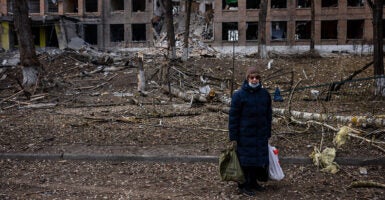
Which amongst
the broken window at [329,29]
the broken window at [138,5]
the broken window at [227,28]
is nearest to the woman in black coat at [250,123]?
the broken window at [227,28]

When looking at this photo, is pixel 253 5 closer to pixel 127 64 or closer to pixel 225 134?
pixel 127 64

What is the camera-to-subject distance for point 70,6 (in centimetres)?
A: 5388

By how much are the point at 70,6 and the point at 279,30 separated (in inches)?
1026

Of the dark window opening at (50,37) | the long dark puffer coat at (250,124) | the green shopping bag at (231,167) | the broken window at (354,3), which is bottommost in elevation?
the green shopping bag at (231,167)

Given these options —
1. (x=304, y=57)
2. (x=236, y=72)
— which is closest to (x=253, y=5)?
(x=304, y=57)

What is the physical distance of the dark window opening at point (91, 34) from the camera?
51844 millimetres

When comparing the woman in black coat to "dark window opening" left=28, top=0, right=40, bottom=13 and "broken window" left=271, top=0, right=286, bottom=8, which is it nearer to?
"broken window" left=271, top=0, right=286, bottom=8

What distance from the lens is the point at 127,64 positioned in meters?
27.1

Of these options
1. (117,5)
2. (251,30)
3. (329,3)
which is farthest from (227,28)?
(117,5)

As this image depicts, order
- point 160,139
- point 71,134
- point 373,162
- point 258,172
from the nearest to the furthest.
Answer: point 258,172
point 373,162
point 160,139
point 71,134

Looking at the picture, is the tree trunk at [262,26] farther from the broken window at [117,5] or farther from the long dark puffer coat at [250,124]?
the long dark puffer coat at [250,124]

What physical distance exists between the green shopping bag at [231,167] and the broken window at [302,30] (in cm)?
4448

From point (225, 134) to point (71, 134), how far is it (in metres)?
3.29

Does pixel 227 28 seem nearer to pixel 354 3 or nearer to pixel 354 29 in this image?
pixel 354 29
